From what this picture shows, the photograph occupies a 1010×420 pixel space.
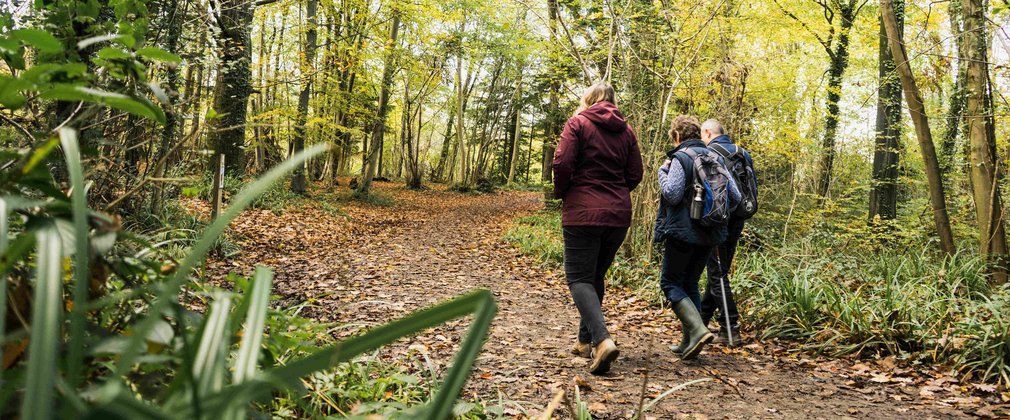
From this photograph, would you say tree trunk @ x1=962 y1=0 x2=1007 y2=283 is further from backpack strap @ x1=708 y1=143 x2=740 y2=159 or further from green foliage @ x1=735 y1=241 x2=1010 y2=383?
backpack strap @ x1=708 y1=143 x2=740 y2=159

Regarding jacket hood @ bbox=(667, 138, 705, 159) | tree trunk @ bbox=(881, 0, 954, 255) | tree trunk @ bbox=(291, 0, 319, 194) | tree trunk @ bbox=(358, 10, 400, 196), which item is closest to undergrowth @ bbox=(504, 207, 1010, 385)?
tree trunk @ bbox=(881, 0, 954, 255)

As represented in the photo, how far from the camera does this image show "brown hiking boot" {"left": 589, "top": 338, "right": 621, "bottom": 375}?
12.4 feet

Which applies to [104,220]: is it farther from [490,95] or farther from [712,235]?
[490,95]

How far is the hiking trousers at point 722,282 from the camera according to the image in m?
4.82

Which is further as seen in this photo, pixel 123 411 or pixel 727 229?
pixel 727 229

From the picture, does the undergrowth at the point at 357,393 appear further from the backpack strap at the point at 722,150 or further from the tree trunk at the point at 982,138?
the tree trunk at the point at 982,138

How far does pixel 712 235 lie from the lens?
432 cm

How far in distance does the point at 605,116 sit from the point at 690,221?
1.04 metres

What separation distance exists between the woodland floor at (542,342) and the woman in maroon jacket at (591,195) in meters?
0.56

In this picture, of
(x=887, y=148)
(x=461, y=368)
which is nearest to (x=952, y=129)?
(x=887, y=148)

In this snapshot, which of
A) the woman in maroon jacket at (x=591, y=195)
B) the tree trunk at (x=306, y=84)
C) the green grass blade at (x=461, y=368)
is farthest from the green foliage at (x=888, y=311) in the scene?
the tree trunk at (x=306, y=84)

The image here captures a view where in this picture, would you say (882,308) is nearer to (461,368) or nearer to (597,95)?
(597,95)

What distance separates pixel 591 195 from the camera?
401 centimetres

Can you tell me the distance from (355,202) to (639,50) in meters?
9.50
